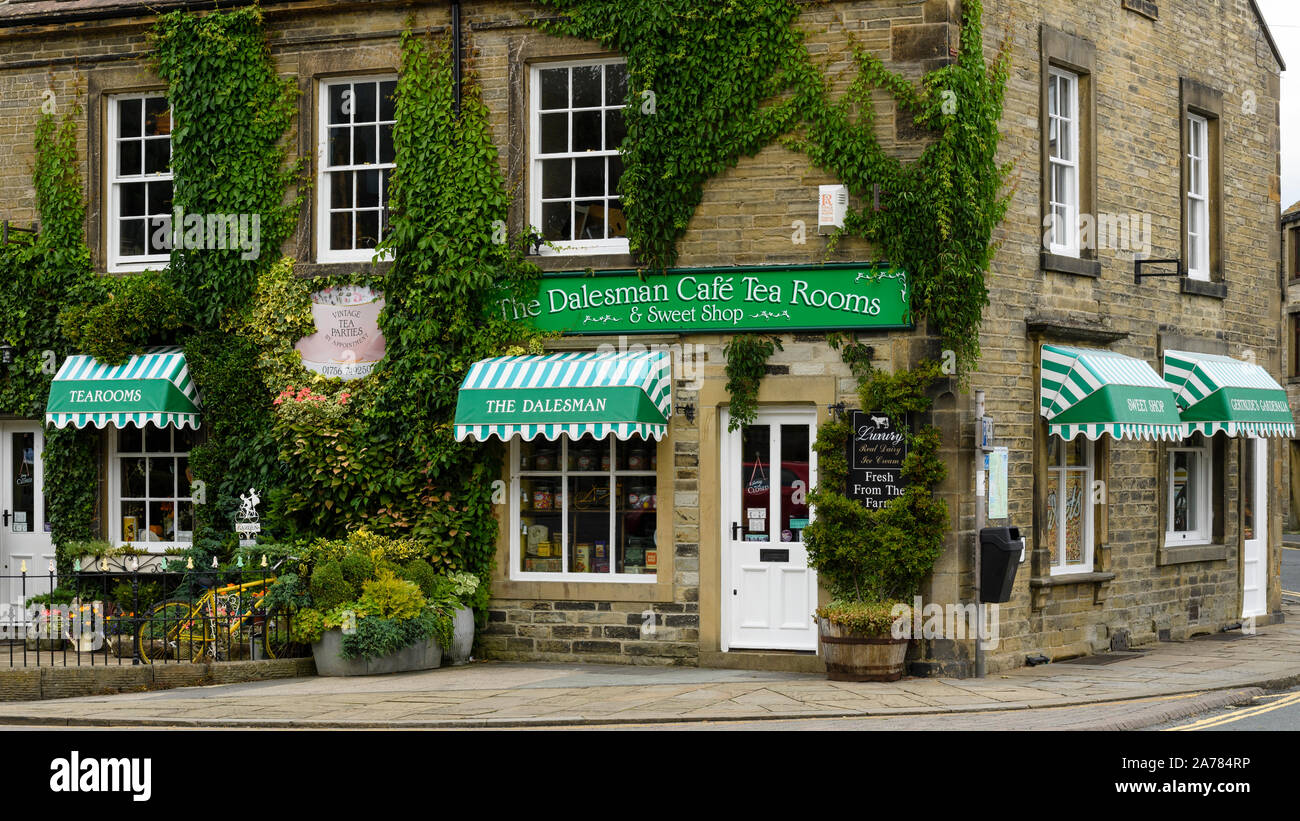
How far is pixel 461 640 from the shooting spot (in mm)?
15328

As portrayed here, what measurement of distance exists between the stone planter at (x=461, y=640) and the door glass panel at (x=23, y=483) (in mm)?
5622

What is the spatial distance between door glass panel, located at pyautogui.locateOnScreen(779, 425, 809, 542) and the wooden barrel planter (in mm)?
1175

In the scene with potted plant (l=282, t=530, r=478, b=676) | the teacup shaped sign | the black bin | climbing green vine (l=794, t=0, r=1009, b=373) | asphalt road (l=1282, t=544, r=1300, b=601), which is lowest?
asphalt road (l=1282, t=544, r=1300, b=601)

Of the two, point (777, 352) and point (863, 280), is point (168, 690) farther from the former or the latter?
point (863, 280)

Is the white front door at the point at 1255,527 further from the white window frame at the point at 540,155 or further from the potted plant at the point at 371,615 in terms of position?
the potted plant at the point at 371,615

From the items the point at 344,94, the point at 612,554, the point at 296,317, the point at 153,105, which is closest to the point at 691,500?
the point at 612,554

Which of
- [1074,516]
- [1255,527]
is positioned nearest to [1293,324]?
[1255,527]

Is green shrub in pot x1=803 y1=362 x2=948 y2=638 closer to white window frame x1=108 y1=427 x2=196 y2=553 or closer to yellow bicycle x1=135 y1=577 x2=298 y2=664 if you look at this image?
yellow bicycle x1=135 y1=577 x2=298 y2=664

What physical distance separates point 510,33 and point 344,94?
2049 millimetres

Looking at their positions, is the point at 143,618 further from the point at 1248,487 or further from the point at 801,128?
the point at 1248,487

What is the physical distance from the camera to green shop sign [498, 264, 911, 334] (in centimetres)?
1450

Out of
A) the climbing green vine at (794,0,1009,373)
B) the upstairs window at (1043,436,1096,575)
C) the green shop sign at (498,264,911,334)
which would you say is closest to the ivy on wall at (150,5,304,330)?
the green shop sign at (498,264,911,334)

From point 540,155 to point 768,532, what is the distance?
14.5 feet

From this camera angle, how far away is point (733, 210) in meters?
15.0
